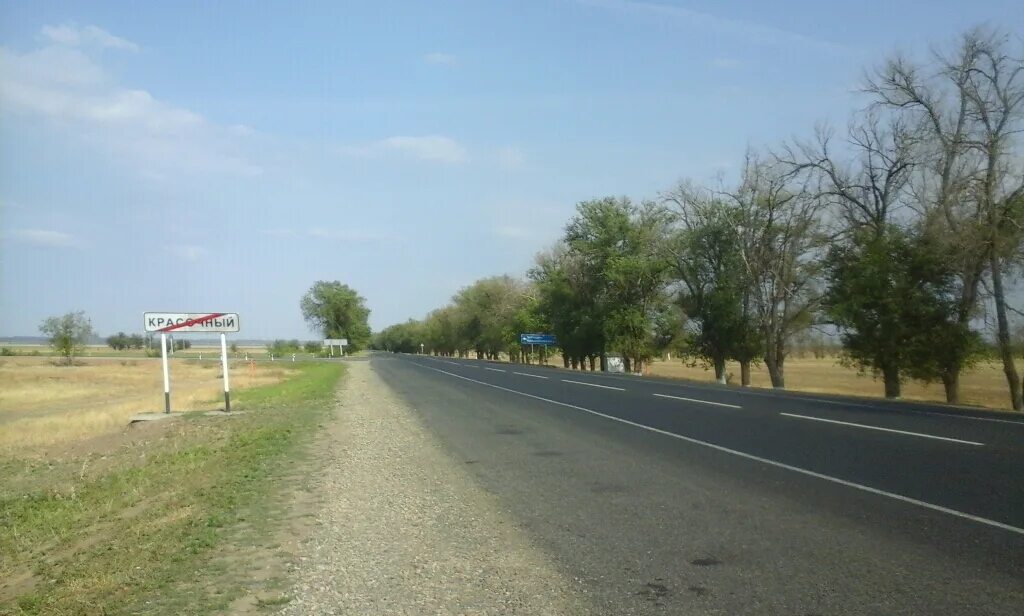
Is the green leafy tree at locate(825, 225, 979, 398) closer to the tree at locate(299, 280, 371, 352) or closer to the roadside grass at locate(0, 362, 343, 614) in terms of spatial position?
the roadside grass at locate(0, 362, 343, 614)

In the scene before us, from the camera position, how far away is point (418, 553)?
7.58 meters

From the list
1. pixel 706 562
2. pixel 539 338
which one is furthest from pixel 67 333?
pixel 706 562

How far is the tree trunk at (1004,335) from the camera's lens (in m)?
28.1

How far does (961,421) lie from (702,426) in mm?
5623

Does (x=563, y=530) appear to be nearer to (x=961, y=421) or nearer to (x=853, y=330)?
(x=961, y=421)

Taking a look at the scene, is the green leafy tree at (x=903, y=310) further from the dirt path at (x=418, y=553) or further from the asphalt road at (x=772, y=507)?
the dirt path at (x=418, y=553)

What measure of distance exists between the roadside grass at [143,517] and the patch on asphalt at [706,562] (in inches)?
142

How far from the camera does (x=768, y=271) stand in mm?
50438

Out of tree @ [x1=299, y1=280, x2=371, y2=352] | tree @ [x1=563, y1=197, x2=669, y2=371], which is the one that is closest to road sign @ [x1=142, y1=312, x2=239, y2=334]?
tree @ [x1=563, y1=197, x2=669, y2=371]

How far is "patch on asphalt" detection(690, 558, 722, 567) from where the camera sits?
680 cm

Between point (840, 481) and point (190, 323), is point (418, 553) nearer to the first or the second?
point (840, 481)

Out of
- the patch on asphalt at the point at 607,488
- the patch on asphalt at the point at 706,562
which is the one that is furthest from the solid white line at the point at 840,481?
the patch on asphalt at the point at 706,562

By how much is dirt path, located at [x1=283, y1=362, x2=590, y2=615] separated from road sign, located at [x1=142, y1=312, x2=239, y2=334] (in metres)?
13.6

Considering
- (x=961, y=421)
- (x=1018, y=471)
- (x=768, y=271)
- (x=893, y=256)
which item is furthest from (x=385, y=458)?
(x=768, y=271)
